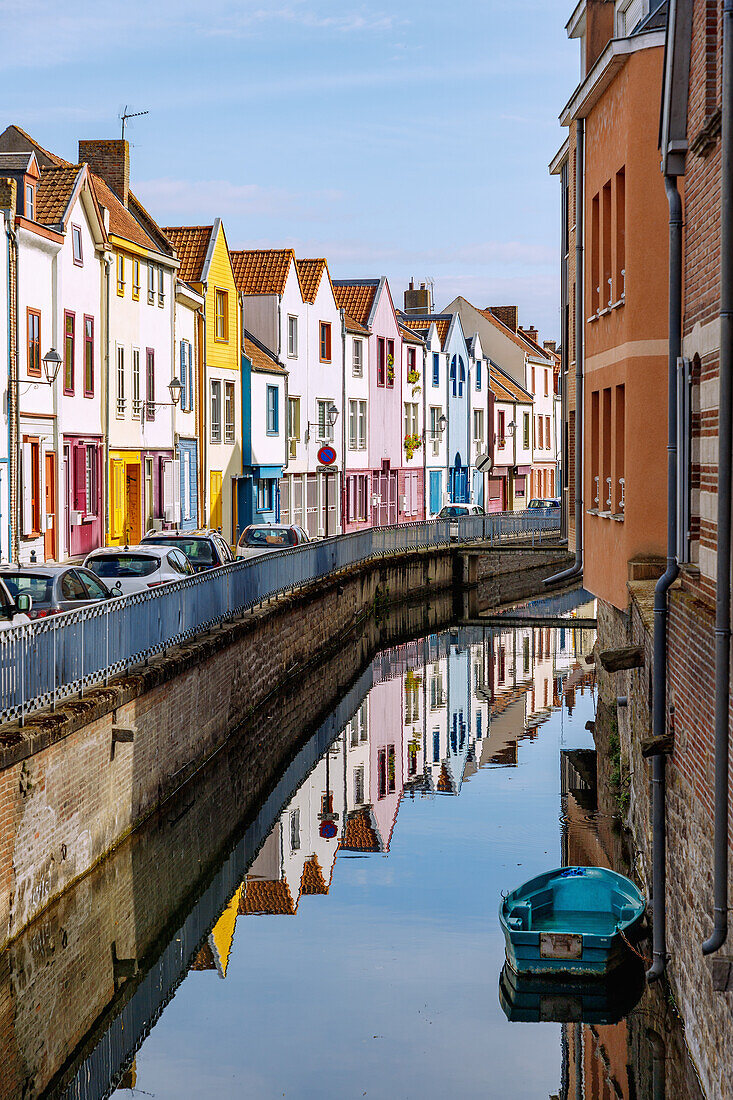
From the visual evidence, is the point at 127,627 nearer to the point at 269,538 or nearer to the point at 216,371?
the point at 269,538

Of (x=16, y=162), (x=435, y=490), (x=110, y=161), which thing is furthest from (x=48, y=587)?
(x=435, y=490)

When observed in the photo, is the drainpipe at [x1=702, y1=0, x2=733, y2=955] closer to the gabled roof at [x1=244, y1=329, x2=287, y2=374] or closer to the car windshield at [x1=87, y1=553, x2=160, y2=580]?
the car windshield at [x1=87, y1=553, x2=160, y2=580]

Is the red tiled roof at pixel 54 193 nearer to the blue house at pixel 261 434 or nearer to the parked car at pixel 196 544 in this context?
the parked car at pixel 196 544

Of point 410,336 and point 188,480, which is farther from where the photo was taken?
point 410,336

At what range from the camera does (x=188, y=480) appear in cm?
4253

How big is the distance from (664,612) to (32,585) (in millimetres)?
9209

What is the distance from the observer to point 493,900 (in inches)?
639

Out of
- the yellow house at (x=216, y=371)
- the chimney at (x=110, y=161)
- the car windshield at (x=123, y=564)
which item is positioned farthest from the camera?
the yellow house at (x=216, y=371)

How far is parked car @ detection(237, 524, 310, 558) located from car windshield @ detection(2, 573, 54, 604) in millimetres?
15904

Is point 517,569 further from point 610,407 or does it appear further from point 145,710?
point 145,710

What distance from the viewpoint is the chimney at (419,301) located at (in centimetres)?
8231

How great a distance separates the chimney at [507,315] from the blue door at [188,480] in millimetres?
49816

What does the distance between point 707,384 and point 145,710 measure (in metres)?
9.00

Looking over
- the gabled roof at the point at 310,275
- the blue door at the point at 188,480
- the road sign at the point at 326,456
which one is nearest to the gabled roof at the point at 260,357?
the gabled roof at the point at 310,275
